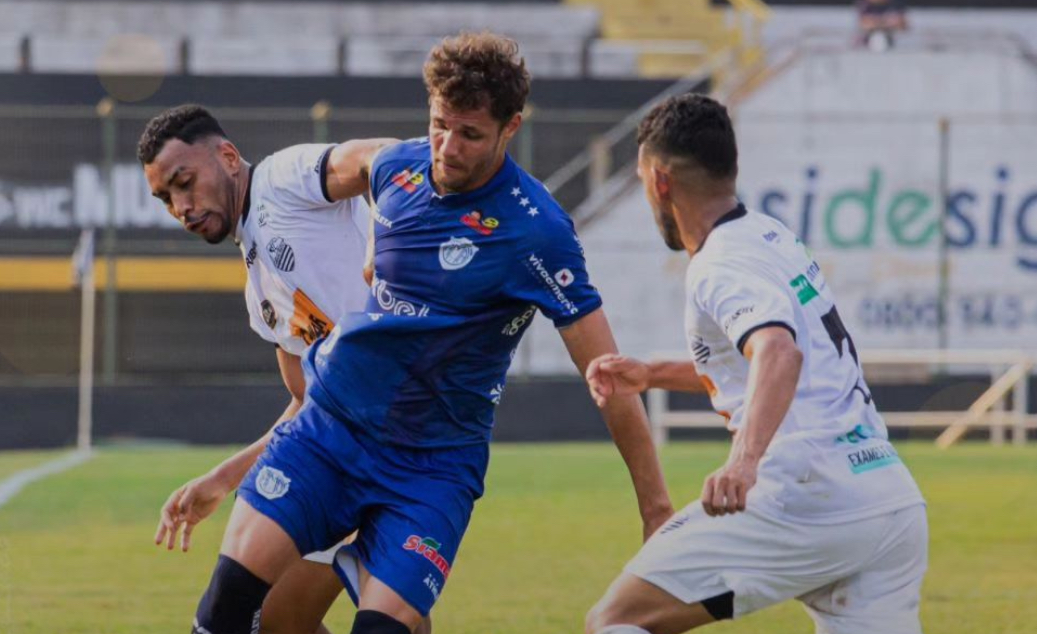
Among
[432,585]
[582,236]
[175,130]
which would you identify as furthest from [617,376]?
[582,236]

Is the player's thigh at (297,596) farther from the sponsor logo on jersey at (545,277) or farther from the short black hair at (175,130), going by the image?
the short black hair at (175,130)

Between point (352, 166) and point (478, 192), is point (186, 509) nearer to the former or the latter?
point (352, 166)

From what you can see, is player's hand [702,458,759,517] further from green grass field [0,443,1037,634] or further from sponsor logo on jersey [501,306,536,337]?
green grass field [0,443,1037,634]

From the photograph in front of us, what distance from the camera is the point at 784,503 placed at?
16.3 ft

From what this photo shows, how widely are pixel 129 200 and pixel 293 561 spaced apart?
17.6 metres

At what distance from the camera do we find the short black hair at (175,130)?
6012mm

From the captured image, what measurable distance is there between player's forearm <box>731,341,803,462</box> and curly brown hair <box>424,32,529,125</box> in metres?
1.21

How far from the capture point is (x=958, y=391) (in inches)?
894

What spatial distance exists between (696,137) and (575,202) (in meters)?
19.1

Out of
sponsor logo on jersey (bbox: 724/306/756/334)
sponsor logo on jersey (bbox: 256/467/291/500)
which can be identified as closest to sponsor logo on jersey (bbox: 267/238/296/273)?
sponsor logo on jersey (bbox: 256/467/291/500)

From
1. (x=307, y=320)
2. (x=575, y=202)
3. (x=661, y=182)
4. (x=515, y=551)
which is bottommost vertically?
(x=575, y=202)

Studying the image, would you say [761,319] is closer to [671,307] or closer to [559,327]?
[559,327]

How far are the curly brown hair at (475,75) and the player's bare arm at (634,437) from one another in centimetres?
68

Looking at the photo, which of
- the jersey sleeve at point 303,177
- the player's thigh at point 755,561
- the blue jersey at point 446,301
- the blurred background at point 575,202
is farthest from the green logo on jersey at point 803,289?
the blurred background at point 575,202
